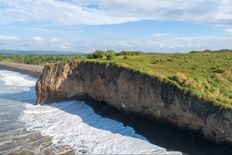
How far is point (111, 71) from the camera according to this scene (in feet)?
111

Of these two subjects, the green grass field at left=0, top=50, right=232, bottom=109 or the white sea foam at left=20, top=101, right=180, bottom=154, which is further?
the green grass field at left=0, top=50, right=232, bottom=109

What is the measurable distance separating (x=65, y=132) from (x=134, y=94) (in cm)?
639

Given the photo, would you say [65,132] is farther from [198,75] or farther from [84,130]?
[198,75]

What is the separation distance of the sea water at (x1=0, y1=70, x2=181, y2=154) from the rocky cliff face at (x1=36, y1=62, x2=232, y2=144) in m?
1.65

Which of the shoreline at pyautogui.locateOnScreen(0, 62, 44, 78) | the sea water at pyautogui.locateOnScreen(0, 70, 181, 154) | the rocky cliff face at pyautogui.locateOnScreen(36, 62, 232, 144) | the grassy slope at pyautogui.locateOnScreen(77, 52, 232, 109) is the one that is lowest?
the shoreline at pyautogui.locateOnScreen(0, 62, 44, 78)

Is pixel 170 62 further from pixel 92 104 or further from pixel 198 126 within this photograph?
pixel 198 126

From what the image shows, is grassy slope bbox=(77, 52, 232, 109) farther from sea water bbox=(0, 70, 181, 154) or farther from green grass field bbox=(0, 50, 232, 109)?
sea water bbox=(0, 70, 181, 154)

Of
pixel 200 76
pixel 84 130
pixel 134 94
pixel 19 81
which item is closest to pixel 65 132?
pixel 84 130

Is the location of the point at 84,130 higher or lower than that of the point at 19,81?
higher

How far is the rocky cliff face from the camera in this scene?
23312mm

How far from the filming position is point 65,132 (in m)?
27.4

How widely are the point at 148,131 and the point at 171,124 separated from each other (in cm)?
165

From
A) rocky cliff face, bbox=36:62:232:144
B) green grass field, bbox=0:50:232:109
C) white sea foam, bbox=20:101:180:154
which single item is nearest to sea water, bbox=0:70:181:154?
white sea foam, bbox=20:101:180:154

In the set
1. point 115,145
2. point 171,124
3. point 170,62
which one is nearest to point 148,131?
point 171,124
